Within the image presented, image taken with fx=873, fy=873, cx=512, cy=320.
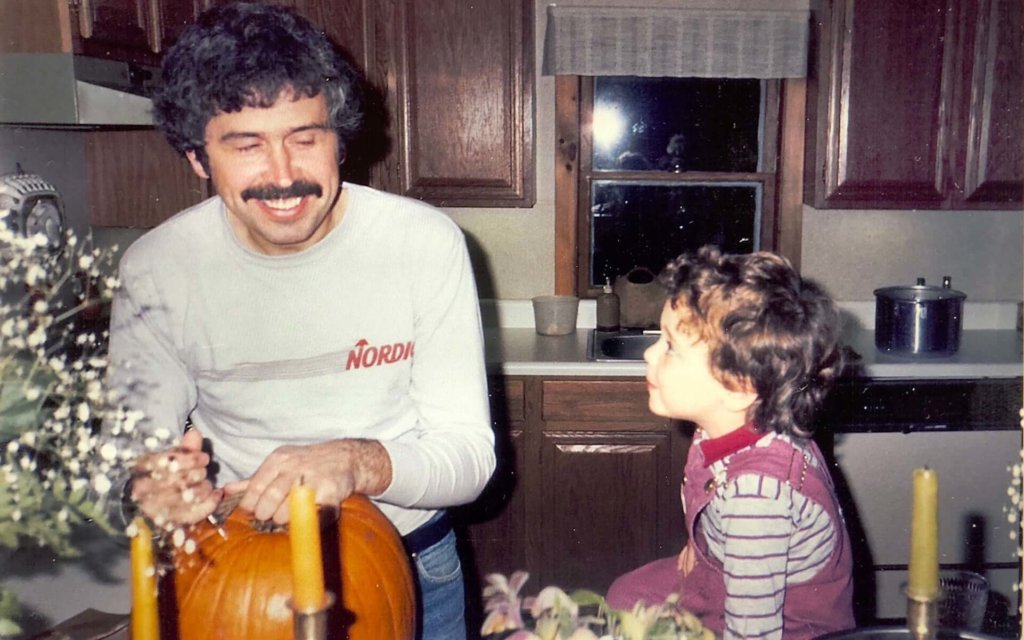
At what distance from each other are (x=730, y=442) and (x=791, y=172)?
1.92 metres

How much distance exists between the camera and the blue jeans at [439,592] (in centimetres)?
123

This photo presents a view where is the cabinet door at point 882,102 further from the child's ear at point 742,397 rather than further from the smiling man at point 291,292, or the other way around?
the smiling man at point 291,292

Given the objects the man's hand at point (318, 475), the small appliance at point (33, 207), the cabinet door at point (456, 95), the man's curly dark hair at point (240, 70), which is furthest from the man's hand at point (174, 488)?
the cabinet door at point (456, 95)

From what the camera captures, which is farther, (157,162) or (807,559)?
(157,162)

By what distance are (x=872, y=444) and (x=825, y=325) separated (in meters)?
1.35

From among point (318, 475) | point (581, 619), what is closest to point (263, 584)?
point (318, 475)

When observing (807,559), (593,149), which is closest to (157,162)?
(593,149)

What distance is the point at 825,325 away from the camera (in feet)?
3.85

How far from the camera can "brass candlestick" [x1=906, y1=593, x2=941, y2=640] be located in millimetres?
523

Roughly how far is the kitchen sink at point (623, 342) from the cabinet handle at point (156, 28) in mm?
1421

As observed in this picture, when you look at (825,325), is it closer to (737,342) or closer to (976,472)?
(737,342)

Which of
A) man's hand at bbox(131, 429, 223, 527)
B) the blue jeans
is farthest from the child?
man's hand at bbox(131, 429, 223, 527)

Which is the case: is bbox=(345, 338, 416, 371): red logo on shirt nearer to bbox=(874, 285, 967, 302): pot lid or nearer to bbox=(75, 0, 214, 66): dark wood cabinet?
bbox=(75, 0, 214, 66): dark wood cabinet

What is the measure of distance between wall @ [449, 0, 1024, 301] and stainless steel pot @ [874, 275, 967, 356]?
407 millimetres
